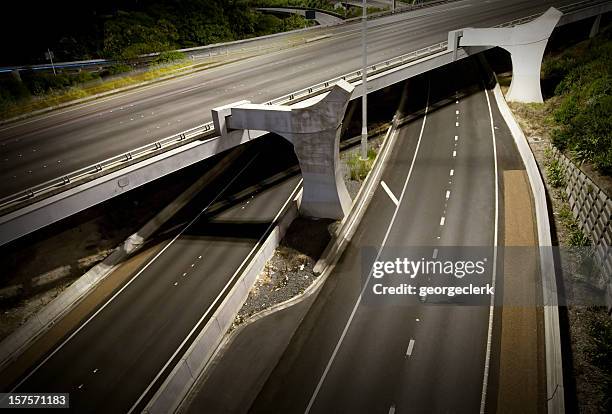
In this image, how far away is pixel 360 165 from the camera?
104ft

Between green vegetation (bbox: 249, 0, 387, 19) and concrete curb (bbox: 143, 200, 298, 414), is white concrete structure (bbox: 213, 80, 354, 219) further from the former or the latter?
green vegetation (bbox: 249, 0, 387, 19)

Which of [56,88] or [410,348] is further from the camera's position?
[56,88]

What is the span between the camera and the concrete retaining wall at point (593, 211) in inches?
749

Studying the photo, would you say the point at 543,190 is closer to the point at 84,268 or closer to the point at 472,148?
the point at 472,148

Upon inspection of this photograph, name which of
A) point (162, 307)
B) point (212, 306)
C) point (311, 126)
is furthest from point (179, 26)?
point (212, 306)

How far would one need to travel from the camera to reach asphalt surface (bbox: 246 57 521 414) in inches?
625

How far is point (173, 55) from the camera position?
138 feet

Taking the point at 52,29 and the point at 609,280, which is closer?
the point at 609,280

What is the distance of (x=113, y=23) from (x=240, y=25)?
19.2 m

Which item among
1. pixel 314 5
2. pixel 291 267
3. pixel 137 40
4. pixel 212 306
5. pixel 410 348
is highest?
pixel 314 5

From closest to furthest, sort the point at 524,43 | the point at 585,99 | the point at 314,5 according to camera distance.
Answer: the point at 585,99
the point at 524,43
the point at 314,5

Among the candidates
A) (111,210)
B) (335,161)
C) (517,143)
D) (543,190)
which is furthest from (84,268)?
(517,143)

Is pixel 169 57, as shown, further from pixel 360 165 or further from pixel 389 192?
pixel 389 192

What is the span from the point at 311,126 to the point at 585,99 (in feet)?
94.2
